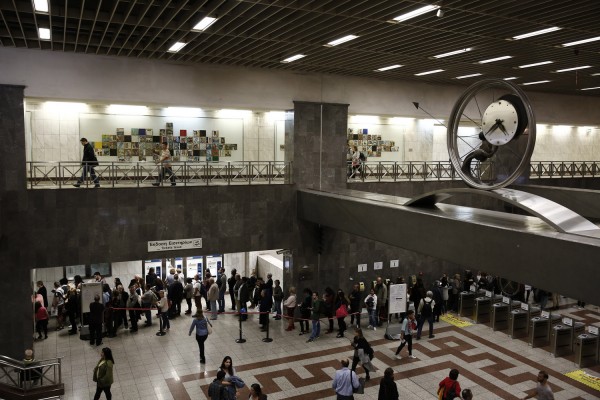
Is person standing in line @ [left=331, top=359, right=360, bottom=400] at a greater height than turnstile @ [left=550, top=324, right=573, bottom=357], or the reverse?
person standing in line @ [left=331, top=359, right=360, bottom=400]

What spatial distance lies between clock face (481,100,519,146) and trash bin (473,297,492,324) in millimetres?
9417

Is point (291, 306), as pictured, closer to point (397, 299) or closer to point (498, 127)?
point (397, 299)

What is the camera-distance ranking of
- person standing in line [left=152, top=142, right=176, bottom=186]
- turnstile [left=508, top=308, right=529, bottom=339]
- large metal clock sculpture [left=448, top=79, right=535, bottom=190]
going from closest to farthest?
large metal clock sculpture [left=448, top=79, right=535, bottom=190]
turnstile [left=508, top=308, right=529, bottom=339]
person standing in line [left=152, top=142, right=176, bottom=186]

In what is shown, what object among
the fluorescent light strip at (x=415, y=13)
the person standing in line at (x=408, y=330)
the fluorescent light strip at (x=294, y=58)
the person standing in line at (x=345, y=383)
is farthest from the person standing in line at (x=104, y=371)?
the fluorescent light strip at (x=294, y=58)

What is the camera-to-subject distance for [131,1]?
9.95m

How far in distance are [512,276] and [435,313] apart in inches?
324

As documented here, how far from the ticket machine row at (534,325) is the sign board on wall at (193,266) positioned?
10.4 meters

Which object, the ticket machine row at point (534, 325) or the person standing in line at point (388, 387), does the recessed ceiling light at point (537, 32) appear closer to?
the ticket machine row at point (534, 325)

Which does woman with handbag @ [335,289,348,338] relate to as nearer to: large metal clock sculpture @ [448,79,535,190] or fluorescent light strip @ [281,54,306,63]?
Result: large metal clock sculpture @ [448,79,535,190]

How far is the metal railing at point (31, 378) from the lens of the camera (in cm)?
1088

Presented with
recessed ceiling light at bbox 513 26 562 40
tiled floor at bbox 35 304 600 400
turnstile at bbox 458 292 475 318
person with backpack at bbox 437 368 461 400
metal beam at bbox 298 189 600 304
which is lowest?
tiled floor at bbox 35 304 600 400

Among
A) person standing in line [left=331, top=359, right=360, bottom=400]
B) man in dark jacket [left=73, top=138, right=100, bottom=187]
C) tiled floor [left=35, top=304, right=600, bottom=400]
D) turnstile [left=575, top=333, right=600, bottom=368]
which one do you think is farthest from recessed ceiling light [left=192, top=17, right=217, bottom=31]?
turnstile [left=575, top=333, right=600, bottom=368]

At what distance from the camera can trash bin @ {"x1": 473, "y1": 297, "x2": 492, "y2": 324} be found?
56.0 ft

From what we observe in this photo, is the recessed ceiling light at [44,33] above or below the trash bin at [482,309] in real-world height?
above
